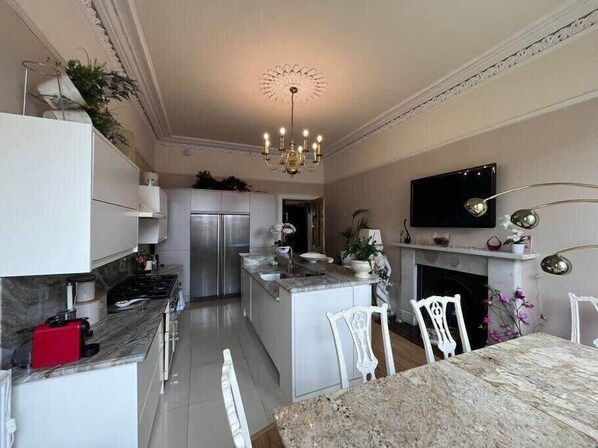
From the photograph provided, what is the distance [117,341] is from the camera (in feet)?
4.71

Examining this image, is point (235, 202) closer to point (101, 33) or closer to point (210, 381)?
point (101, 33)

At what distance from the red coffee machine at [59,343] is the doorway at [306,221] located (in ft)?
16.0

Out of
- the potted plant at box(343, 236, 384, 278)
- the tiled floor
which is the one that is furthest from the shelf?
the tiled floor

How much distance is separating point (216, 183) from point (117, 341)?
387 centimetres

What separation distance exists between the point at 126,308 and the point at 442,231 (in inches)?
139

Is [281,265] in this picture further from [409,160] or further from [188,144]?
[188,144]

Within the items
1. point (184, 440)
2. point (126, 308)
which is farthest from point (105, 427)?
point (126, 308)

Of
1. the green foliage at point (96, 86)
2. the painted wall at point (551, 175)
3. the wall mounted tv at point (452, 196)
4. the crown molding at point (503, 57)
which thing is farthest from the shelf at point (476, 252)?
the green foliage at point (96, 86)

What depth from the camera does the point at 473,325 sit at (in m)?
3.01

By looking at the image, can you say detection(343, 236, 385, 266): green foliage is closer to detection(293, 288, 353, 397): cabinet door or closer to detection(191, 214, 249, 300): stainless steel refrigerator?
detection(293, 288, 353, 397): cabinet door

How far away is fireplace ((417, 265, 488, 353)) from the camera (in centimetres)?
289

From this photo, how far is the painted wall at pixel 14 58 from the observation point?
3.66 ft

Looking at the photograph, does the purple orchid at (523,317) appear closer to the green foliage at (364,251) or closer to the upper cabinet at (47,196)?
the green foliage at (364,251)

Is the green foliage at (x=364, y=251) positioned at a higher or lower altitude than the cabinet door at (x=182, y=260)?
higher
